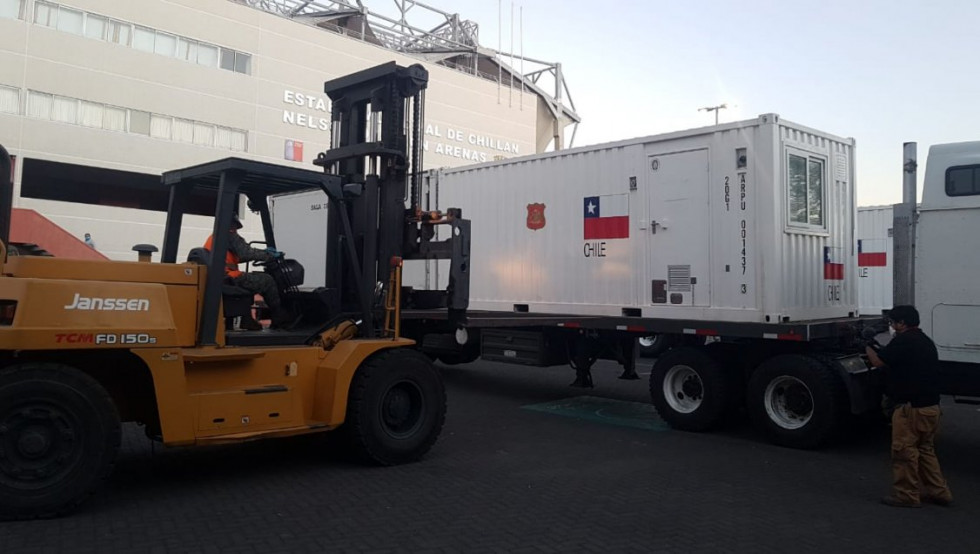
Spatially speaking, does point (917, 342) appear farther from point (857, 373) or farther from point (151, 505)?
point (151, 505)

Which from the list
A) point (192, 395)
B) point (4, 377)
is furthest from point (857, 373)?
point (4, 377)

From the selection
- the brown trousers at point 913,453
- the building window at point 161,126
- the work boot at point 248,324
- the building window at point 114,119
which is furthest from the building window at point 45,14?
the brown trousers at point 913,453

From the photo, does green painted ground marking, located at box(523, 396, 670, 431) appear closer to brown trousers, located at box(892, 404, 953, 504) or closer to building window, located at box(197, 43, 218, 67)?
brown trousers, located at box(892, 404, 953, 504)

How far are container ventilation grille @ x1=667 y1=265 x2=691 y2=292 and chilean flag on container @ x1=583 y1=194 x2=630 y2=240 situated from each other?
837 millimetres

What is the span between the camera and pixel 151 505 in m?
5.81

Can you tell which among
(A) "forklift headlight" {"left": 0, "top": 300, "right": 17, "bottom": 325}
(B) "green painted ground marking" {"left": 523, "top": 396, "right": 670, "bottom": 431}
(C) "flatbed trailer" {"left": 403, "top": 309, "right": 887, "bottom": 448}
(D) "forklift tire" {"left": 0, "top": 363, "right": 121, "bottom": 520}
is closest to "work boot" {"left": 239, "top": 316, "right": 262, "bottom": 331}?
(D) "forklift tire" {"left": 0, "top": 363, "right": 121, "bottom": 520}

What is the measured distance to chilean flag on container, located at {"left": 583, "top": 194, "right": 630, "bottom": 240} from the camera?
33.8 ft

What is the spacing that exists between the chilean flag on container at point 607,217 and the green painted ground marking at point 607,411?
8.08ft

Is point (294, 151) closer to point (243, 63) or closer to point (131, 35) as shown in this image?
point (243, 63)

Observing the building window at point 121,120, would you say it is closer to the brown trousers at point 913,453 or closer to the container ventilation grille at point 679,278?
the container ventilation grille at point 679,278

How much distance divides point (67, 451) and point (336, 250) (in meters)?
3.00

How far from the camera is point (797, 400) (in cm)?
862

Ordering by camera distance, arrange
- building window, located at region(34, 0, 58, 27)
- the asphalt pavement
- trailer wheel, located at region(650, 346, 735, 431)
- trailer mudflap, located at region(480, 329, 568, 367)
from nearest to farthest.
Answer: the asphalt pavement
trailer wheel, located at region(650, 346, 735, 431)
trailer mudflap, located at region(480, 329, 568, 367)
building window, located at region(34, 0, 58, 27)

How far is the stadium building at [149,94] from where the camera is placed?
27500 millimetres
